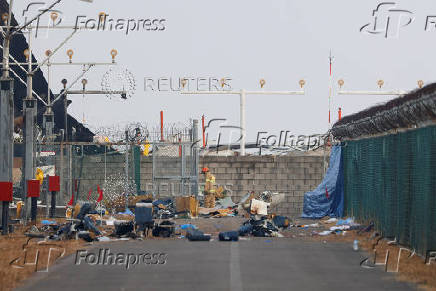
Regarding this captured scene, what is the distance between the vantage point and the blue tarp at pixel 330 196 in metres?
31.0

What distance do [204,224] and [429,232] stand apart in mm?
11476

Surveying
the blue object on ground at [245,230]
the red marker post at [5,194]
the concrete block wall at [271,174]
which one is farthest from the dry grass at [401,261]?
the concrete block wall at [271,174]

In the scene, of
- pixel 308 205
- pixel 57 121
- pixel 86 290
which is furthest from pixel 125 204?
pixel 57 121

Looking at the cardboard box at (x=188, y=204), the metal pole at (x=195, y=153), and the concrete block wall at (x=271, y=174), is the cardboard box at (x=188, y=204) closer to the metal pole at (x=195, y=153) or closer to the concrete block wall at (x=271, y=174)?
the metal pole at (x=195, y=153)

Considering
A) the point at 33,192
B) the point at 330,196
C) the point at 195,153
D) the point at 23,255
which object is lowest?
the point at 23,255

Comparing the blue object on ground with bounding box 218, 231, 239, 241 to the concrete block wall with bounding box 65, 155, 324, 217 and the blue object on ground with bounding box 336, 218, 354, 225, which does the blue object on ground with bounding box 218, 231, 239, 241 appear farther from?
the concrete block wall with bounding box 65, 155, 324, 217

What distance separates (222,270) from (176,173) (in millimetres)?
19078

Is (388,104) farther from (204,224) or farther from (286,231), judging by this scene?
(204,224)

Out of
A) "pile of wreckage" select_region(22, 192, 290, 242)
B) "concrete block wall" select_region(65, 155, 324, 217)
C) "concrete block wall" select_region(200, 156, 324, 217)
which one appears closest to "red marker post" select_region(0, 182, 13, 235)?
"pile of wreckage" select_region(22, 192, 290, 242)

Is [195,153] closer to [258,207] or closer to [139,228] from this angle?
[258,207]

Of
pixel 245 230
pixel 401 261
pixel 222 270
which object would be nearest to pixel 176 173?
pixel 245 230

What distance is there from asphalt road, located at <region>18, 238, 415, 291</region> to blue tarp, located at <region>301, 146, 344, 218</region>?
10938 millimetres

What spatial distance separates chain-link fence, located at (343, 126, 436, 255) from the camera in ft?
54.8

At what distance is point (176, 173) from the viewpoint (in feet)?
111
